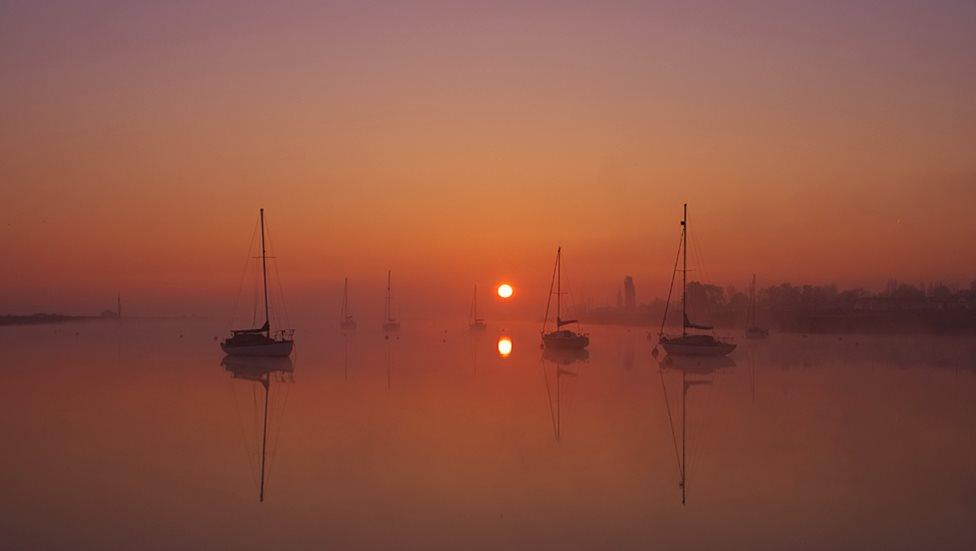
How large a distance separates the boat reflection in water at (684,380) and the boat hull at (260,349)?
1035 inches

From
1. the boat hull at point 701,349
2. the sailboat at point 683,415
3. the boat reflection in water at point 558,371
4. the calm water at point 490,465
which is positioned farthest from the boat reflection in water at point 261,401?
the boat hull at point 701,349

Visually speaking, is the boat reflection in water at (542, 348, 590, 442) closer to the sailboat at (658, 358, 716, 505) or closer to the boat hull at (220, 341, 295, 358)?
the sailboat at (658, 358, 716, 505)

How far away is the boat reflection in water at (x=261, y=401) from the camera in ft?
62.8

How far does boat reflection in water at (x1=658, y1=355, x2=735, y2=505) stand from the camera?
61.1 feet

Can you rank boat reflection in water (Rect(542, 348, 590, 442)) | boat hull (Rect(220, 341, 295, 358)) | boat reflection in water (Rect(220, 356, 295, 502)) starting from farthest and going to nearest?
boat hull (Rect(220, 341, 295, 358)), boat reflection in water (Rect(542, 348, 590, 442)), boat reflection in water (Rect(220, 356, 295, 502))

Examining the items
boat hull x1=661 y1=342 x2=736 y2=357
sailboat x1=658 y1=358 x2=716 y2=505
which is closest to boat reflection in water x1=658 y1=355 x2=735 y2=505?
sailboat x1=658 y1=358 x2=716 y2=505

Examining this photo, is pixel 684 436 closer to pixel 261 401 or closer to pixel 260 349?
pixel 261 401

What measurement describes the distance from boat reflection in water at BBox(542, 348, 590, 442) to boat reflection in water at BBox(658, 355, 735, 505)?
3675 millimetres

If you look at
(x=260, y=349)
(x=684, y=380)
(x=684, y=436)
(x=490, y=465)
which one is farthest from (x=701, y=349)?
(x=490, y=465)

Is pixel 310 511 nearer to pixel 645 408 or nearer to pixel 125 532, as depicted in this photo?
pixel 125 532

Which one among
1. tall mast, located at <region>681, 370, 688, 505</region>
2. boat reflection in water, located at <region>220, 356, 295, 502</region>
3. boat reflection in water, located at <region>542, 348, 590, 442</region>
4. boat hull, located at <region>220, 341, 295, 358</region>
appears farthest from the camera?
boat hull, located at <region>220, 341, 295, 358</region>

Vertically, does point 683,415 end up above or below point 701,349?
below

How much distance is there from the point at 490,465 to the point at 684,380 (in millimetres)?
23689

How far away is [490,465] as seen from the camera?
18.3 metres
